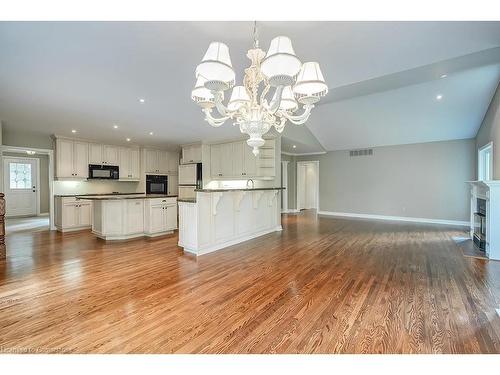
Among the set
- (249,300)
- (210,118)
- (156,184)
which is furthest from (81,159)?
(249,300)

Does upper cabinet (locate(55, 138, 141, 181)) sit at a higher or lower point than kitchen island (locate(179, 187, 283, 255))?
higher

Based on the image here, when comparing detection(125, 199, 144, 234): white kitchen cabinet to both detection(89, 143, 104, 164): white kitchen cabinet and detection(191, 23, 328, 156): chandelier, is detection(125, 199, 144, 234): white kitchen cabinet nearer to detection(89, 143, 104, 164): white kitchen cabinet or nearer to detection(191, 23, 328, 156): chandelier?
detection(89, 143, 104, 164): white kitchen cabinet

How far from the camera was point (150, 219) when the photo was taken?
16.4 feet

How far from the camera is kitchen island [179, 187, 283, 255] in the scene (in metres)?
3.86

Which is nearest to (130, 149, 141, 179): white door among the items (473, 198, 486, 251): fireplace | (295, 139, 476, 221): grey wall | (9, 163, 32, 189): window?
(9, 163, 32, 189): window

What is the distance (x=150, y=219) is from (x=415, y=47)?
16.5 ft

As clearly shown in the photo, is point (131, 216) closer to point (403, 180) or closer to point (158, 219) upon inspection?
point (158, 219)

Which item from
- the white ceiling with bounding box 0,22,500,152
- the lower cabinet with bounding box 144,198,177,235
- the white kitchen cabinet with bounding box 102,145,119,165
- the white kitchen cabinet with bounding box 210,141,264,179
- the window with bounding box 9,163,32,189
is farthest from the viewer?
the window with bounding box 9,163,32,189

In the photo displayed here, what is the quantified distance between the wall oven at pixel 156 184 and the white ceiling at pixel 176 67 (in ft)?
6.70

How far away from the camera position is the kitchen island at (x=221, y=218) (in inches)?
152

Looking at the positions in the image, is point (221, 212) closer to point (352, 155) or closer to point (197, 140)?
point (197, 140)

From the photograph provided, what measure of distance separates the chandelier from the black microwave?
17.4 ft

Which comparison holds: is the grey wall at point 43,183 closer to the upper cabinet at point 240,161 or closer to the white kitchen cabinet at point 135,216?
the white kitchen cabinet at point 135,216
